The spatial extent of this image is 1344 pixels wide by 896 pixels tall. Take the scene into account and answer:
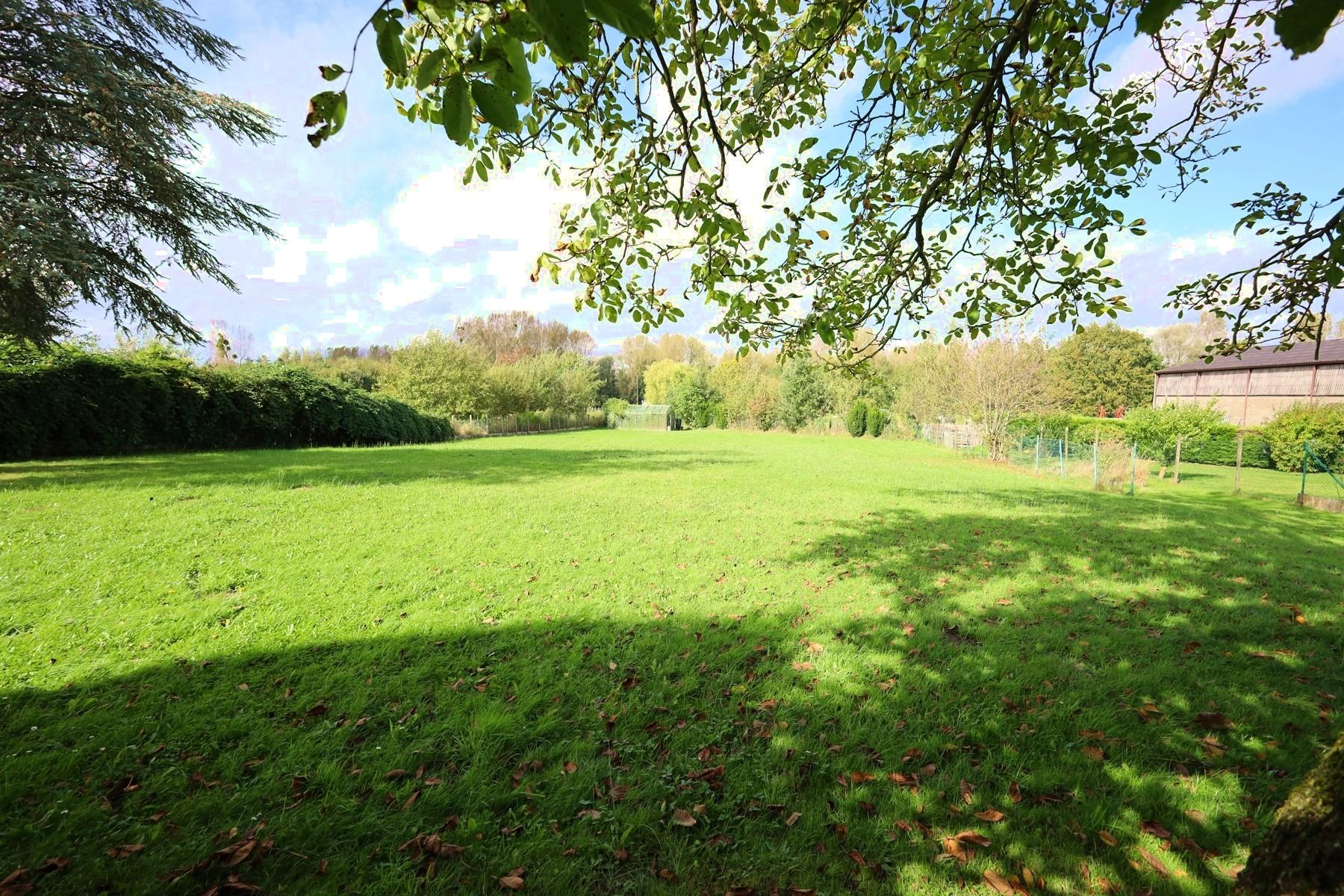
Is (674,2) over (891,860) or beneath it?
over

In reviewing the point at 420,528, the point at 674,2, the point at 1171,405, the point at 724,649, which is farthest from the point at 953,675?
the point at 1171,405

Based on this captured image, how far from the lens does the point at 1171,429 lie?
925 inches

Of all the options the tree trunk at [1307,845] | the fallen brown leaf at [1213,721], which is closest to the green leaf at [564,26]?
the tree trunk at [1307,845]

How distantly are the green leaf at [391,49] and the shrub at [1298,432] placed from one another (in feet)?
93.5

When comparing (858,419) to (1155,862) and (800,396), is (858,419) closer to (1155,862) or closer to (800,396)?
(800,396)

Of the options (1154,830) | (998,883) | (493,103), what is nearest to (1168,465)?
(1154,830)

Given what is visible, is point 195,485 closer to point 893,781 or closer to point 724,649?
point 724,649

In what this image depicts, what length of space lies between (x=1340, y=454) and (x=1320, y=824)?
24.9m

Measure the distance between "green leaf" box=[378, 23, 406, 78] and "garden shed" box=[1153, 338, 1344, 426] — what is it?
37.3 meters

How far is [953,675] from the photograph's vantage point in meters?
3.62

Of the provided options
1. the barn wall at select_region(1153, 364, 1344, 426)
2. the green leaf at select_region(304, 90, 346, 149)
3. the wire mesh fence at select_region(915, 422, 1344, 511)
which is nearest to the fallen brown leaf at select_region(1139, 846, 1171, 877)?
the green leaf at select_region(304, 90, 346, 149)

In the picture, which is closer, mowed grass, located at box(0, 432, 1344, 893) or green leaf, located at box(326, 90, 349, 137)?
green leaf, located at box(326, 90, 349, 137)

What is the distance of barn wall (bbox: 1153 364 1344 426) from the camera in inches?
1096

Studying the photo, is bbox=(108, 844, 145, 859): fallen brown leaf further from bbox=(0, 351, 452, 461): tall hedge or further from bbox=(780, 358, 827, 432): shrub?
bbox=(780, 358, 827, 432): shrub
